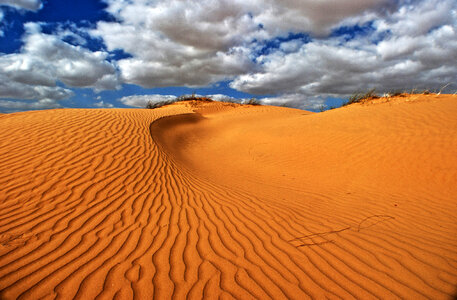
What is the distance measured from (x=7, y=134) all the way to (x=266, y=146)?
8.69 m

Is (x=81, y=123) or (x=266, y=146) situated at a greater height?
(x=81, y=123)

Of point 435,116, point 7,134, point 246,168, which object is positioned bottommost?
point 246,168

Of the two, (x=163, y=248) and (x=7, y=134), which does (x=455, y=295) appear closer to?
(x=163, y=248)

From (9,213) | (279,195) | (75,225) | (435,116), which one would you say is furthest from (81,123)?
(435,116)

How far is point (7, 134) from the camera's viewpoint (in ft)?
20.5

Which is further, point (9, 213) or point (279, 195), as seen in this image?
point (279, 195)

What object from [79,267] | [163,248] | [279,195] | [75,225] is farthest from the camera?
[279,195]

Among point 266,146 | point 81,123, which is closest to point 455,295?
point 266,146

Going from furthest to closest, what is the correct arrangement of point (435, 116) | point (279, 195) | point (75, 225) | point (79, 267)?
1. point (435, 116)
2. point (279, 195)
3. point (75, 225)
4. point (79, 267)

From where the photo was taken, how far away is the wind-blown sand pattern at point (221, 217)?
2.45 meters

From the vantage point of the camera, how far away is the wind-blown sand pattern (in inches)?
96.4

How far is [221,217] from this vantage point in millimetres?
4023

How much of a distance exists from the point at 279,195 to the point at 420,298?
3.14 metres

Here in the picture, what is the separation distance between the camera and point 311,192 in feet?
18.3
